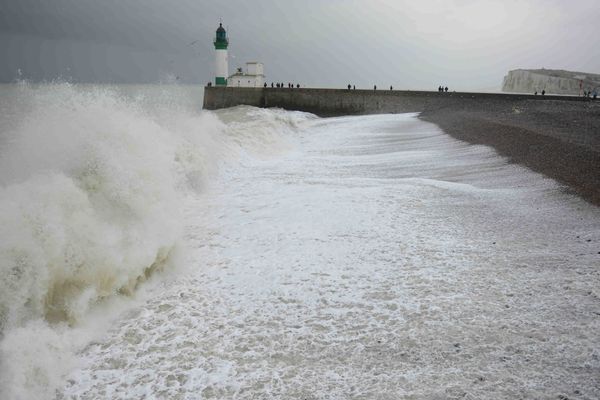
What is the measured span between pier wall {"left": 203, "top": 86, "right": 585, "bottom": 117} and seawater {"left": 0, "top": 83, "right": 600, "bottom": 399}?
79.9 feet

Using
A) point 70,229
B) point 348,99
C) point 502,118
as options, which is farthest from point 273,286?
point 348,99

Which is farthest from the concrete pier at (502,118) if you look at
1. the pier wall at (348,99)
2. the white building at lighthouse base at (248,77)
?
the white building at lighthouse base at (248,77)

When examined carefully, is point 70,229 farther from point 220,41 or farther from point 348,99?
point 220,41

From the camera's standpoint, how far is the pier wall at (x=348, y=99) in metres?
28.9

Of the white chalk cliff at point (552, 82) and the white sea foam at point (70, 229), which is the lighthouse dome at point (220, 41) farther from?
the white sea foam at point (70, 229)

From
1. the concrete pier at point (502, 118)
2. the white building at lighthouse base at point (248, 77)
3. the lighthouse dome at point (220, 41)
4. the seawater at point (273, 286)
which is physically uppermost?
the lighthouse dome at point (220, 41)

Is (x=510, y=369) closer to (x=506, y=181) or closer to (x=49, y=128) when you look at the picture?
(x=506, y=181)

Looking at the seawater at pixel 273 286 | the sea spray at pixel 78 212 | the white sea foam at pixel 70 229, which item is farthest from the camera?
the sea spray at pixel 78 212

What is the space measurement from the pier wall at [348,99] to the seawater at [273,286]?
2437cm

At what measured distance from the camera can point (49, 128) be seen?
605cm

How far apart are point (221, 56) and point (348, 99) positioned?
14.7 meters

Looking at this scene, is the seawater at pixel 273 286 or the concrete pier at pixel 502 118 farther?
the concrete pier at pixel 502 118

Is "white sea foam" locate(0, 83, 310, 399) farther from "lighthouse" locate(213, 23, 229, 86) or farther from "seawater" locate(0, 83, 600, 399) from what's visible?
"lighthouse" locate(213, 23, 229, 86)

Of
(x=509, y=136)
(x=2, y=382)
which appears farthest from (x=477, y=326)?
(x=509, y=136)
